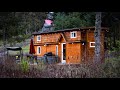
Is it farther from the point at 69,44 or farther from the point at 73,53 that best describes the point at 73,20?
the point at 73,53

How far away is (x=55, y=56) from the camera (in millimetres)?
6391

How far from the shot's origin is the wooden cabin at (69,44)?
6164mm

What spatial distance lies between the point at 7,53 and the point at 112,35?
92.4 inches

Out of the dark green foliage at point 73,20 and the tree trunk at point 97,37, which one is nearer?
Result: the dark green foliage at point 73,20

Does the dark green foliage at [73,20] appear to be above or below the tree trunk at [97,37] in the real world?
above

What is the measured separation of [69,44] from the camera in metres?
6.38

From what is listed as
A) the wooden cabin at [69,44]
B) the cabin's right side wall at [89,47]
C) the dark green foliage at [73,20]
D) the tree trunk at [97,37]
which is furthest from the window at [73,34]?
the tree trunk at [97,37]

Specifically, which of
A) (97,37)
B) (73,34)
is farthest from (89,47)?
(73,34)

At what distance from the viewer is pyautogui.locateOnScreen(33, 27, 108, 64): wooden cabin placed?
6164 mm

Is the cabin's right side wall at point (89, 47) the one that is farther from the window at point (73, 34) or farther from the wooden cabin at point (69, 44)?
the window at point (73, 34)

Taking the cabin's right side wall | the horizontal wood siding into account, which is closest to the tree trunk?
the cabin's right side wall

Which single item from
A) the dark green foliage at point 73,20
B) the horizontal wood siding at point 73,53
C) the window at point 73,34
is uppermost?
the dark green foliage at point 73,20
